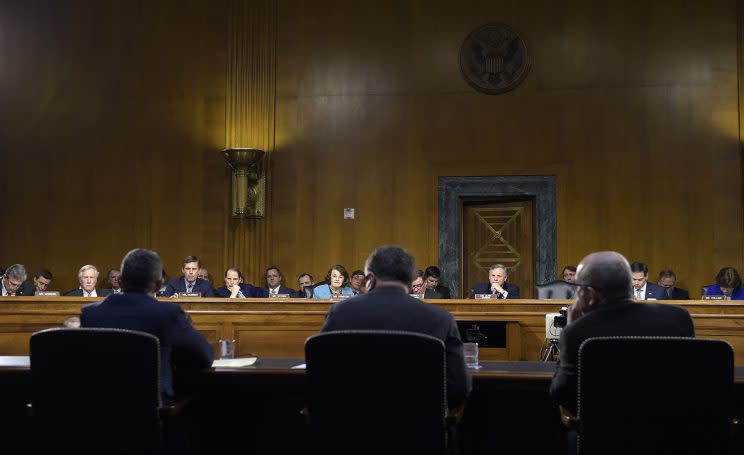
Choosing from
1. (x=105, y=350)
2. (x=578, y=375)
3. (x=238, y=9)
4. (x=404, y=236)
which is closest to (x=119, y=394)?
(x=105, y=350)

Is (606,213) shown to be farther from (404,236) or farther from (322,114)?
(322,114)

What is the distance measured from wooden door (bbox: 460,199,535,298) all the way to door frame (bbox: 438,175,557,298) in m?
0.15

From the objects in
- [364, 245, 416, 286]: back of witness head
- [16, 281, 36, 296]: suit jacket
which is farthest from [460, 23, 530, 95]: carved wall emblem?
[364, 245, 416, 286]: back of witness head

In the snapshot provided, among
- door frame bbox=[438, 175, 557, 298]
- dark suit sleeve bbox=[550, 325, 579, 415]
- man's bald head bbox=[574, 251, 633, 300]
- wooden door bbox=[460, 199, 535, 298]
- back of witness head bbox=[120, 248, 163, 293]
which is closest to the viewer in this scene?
dark suit sleeve bbox=[550, 325, 579, 415]

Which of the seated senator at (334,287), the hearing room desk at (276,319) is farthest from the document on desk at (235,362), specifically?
the seated senator at (334,287)

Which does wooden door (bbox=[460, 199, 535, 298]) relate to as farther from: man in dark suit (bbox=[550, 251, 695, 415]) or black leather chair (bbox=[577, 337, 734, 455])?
black leather chair (bbox=[577, 337, 734, 455])

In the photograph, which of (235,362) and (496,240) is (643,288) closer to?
(496,240)

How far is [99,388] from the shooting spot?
305 centimetres

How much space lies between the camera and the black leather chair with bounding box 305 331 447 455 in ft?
9.14

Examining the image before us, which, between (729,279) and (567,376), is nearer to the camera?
(567,376)

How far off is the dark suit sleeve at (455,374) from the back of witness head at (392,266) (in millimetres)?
320

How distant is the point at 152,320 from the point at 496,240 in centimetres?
734

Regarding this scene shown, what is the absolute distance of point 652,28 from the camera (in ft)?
32.3

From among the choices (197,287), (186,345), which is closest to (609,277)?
(186,345)
